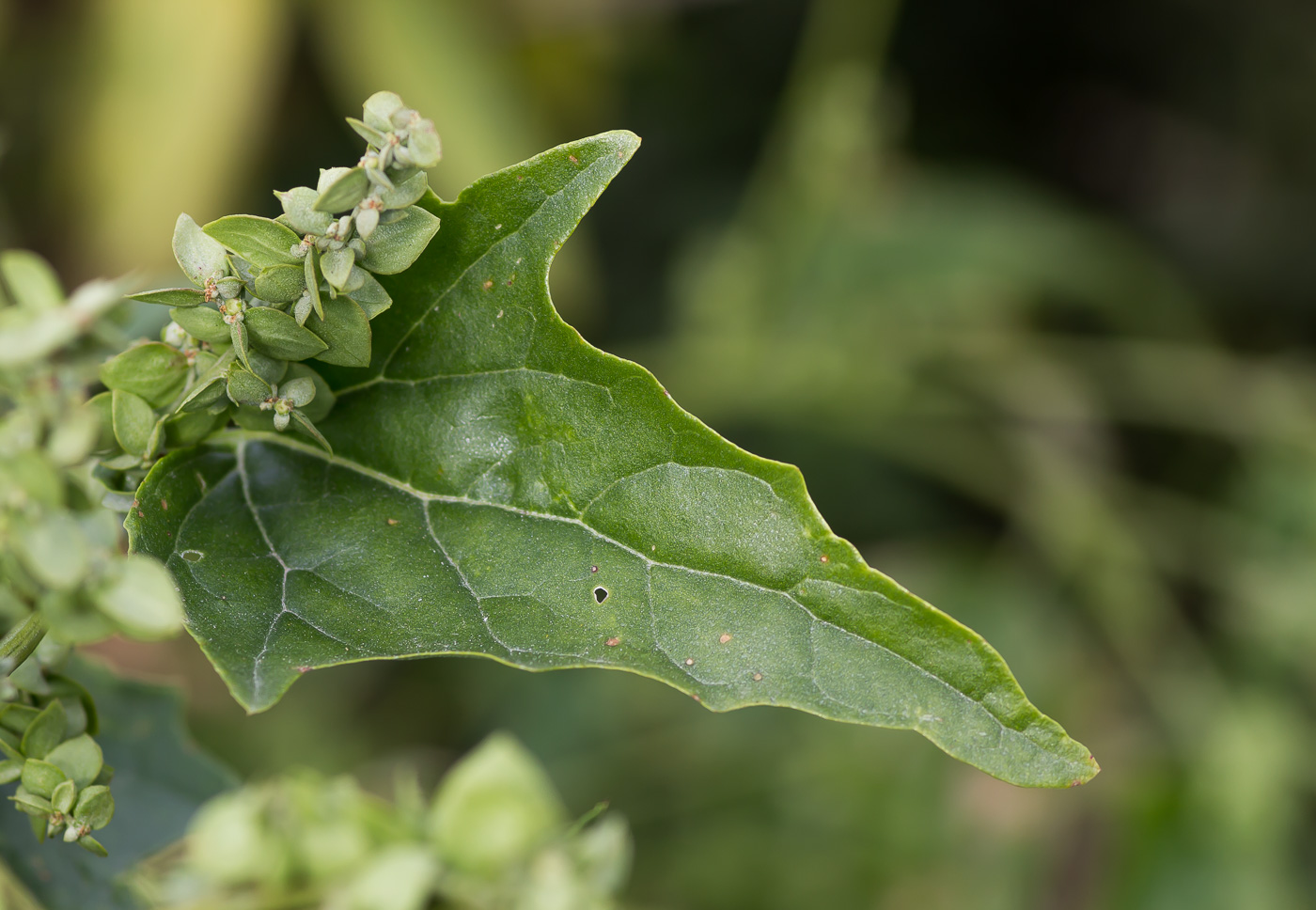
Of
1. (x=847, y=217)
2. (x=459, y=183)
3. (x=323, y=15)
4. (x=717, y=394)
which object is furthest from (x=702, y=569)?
(x=323, y=15)

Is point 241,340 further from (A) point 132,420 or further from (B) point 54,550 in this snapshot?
(B) point 54,550

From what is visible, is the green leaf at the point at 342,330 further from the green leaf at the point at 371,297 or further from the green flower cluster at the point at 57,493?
the green flower cluster at the point at 57,493

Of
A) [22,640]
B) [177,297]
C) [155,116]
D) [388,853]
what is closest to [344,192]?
[177,297]

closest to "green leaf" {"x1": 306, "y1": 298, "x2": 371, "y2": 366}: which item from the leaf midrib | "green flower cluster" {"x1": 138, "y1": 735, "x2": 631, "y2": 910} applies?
the leaf midrib

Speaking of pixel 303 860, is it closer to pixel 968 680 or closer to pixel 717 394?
pixel 968 680

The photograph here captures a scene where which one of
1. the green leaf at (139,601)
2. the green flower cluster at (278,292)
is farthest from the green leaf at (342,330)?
the green leaf at (139,601)
